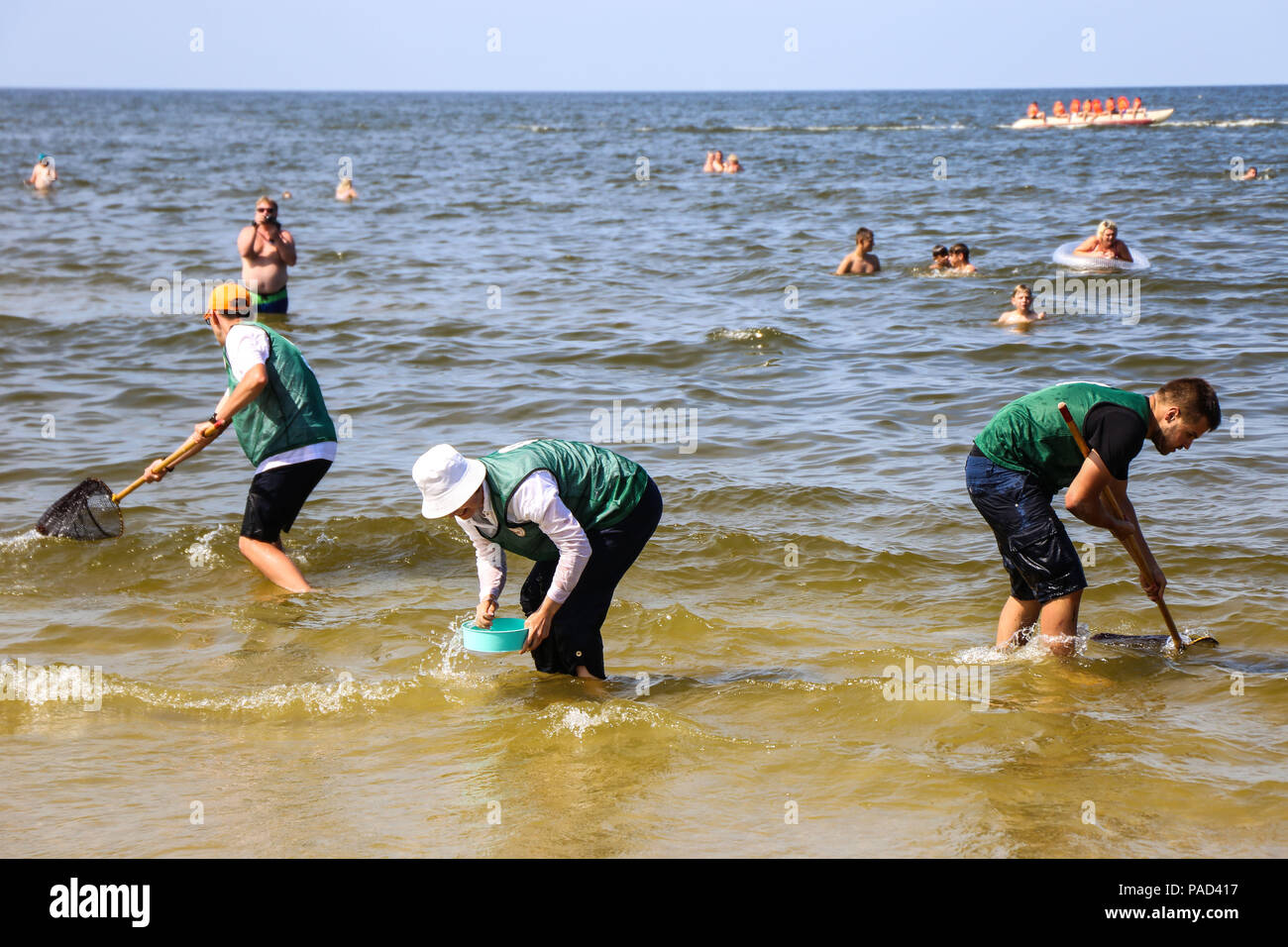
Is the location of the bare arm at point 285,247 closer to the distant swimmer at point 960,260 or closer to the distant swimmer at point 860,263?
the distant swimmer at point 860,263

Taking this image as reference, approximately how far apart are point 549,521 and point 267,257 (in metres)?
9.21

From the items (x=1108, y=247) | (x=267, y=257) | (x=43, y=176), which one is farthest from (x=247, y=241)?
(x=43, y=176)

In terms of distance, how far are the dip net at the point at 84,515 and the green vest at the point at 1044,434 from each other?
190 inches

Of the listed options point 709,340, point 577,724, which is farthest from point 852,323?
point 577,724

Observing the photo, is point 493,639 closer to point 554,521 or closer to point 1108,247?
point 554,521

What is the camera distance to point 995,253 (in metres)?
17.3

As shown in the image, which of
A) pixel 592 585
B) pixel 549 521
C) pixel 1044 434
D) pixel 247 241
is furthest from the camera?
pixel 247 241

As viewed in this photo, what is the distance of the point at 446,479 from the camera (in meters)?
4.10

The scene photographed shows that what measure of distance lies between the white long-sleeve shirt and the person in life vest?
Answer: 207 centimetres

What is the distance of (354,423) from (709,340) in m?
4.02

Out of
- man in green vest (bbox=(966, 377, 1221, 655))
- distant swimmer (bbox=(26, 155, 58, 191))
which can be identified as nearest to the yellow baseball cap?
man in green vest (bbox=(966, 377, 1221, 655))

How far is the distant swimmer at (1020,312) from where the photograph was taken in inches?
494

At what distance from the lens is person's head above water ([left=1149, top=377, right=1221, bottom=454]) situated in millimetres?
4488
